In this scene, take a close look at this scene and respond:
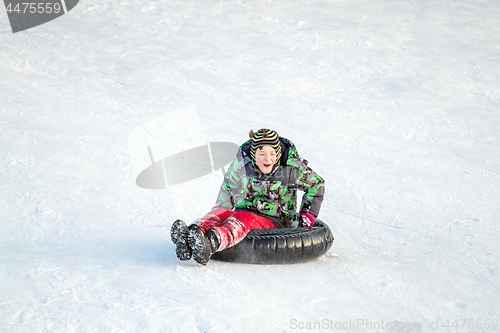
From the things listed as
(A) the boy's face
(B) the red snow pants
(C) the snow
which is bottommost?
(C) the snow

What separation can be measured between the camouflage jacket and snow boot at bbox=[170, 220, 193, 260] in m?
0.61

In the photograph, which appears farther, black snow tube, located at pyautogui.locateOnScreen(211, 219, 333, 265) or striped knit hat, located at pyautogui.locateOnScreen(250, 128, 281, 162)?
striped knit hat, located at pyautogui.locateOnScreen(250, 128, 281, 162)

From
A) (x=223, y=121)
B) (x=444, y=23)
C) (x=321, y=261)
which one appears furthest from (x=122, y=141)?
(x=444, y=23)

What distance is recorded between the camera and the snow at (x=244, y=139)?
2672mm

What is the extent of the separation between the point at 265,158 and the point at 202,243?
794 mm

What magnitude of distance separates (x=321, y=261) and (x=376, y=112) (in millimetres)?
4477

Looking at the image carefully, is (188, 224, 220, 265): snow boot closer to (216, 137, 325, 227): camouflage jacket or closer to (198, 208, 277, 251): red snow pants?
(198, 208, 277, 251): red snow pants

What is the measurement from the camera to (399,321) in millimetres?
2572

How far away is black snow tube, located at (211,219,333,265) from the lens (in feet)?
10.4
